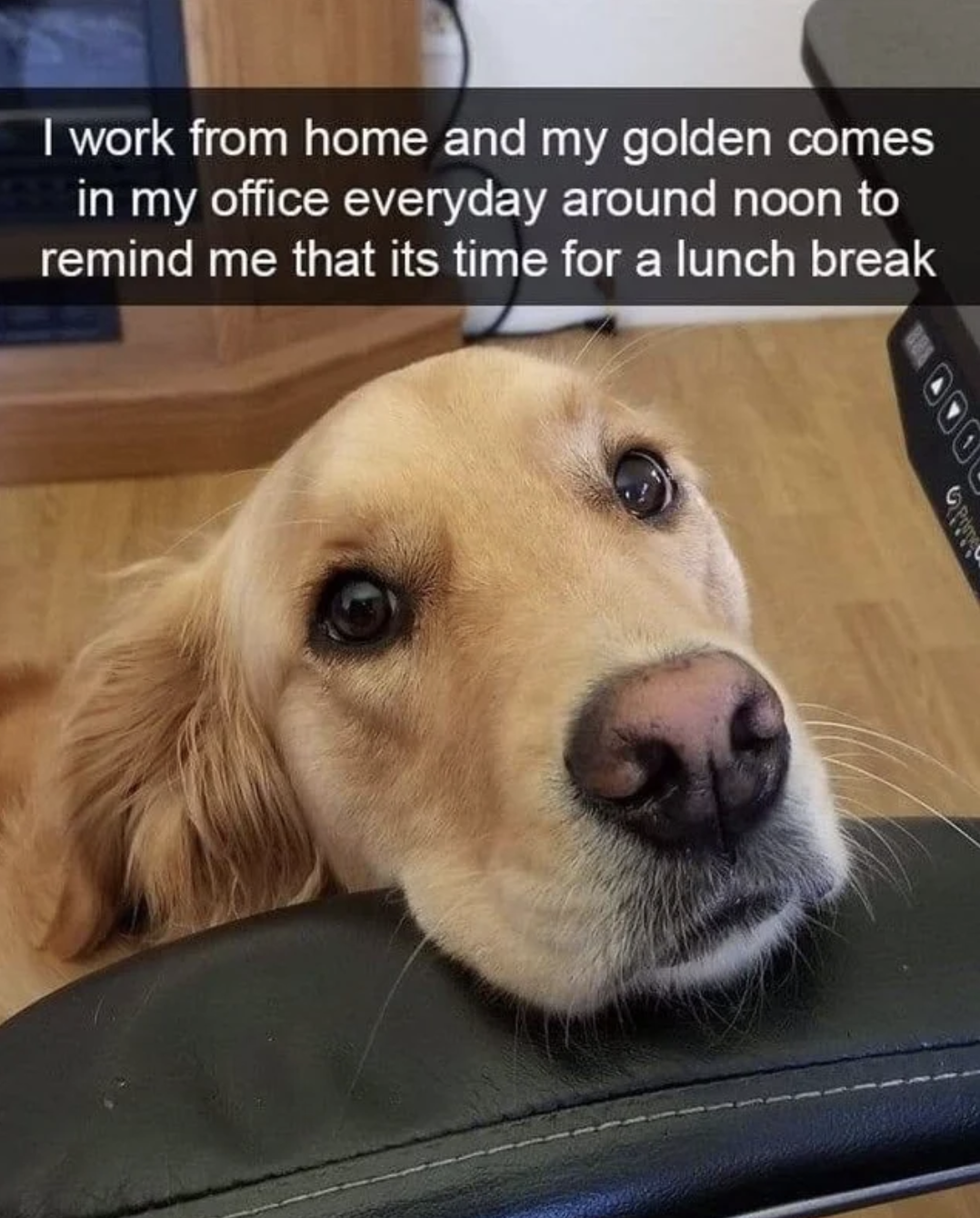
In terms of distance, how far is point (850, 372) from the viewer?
3.10 m

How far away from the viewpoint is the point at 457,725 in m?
0.91

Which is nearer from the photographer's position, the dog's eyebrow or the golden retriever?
the golden retriever

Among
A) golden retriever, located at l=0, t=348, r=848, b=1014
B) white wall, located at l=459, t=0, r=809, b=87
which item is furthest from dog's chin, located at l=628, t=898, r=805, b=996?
white wall, located at l=459, t=0, r=809, b=87

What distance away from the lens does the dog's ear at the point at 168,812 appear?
1113mm

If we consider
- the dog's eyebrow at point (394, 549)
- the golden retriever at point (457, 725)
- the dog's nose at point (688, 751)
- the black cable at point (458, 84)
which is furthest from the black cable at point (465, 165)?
the dog's nose at point (688, 751)

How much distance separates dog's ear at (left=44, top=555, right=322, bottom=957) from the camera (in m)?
1.11

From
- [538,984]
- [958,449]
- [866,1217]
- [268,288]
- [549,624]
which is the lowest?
[866,1217]

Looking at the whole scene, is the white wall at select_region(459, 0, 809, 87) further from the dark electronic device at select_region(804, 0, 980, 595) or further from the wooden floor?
the dark electronic device at select_region(804, 0, 980, 595)

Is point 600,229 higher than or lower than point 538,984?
higher

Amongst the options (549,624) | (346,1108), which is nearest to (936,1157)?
(346,1108)

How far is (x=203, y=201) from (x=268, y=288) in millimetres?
204

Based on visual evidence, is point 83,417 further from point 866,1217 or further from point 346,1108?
point 346,1108

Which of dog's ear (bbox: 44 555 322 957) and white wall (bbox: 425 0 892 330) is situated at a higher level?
white wall (bbox: 425 0 892 330)

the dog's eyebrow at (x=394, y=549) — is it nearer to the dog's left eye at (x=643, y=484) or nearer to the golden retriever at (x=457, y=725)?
the golden retriever at (x=457, y=725)
